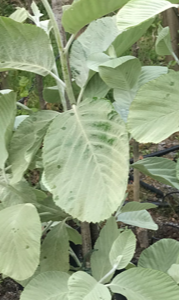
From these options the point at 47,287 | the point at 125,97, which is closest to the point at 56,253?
the point at 47,287

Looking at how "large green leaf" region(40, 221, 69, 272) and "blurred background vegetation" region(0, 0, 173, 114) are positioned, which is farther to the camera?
"blurred background vegetation" region(0, 0, 173, 114)

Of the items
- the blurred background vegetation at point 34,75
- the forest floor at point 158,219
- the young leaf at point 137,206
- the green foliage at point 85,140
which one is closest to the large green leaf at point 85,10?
the green foliage at point 85,140

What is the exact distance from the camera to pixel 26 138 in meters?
0.45

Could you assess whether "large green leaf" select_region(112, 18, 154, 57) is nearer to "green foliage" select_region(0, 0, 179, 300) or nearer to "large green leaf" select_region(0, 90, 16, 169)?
"green foliage" select_region(0, 0, 179, 300)

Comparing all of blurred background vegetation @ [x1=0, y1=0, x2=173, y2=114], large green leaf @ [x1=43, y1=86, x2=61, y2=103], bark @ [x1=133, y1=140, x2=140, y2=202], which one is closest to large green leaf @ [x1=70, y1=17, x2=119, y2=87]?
large green leaf @ [x1=43, y1=86, x2=61, y2=103]

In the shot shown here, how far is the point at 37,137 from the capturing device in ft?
1.46

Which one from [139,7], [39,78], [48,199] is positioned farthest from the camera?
[39,78]

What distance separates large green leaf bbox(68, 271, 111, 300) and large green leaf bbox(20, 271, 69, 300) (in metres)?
0.06

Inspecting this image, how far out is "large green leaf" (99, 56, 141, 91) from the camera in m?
0.43

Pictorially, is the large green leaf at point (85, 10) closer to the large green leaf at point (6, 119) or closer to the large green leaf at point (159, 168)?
the large green leaf at point (6, 119)

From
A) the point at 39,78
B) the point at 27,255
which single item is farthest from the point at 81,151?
the point at 39,78

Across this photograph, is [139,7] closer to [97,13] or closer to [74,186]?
[97,13]

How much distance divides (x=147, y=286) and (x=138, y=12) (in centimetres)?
37

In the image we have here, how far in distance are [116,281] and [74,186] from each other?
0.20 meters
